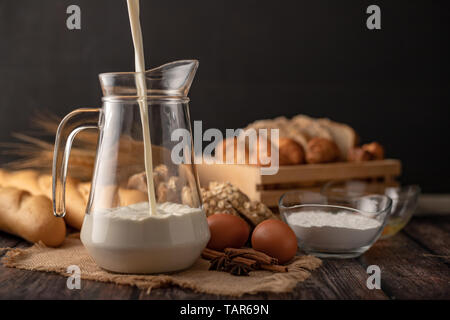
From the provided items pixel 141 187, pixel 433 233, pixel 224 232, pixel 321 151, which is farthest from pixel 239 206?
pixel 433 233

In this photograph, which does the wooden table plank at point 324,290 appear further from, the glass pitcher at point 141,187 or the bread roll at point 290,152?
the bread roll at point 290,152

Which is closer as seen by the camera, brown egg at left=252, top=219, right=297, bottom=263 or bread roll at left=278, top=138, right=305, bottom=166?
brown egg at left=252, top=219, right=297, bottom=263

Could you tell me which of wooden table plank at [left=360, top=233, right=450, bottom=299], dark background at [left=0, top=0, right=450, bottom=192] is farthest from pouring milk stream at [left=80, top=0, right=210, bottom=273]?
dark background at [left=0, top=0, right=450, bottom=192]

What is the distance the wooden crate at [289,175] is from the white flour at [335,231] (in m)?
0.36

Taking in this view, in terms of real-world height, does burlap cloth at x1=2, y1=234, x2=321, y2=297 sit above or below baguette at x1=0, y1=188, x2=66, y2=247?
below

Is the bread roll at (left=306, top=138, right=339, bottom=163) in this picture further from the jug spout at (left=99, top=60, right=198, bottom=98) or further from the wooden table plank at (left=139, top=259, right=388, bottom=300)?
the jug spout at (left=99, top=60, right=198, bottom=98)

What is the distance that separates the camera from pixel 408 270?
114cm

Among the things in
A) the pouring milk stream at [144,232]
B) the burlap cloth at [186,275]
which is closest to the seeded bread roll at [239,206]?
the burlap cloth at [186,275]

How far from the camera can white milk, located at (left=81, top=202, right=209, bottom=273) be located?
0.98 metres

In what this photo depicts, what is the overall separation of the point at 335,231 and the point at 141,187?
46 centimetres

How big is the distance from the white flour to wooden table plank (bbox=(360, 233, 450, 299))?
60mm

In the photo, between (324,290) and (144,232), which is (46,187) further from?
(324,290)
